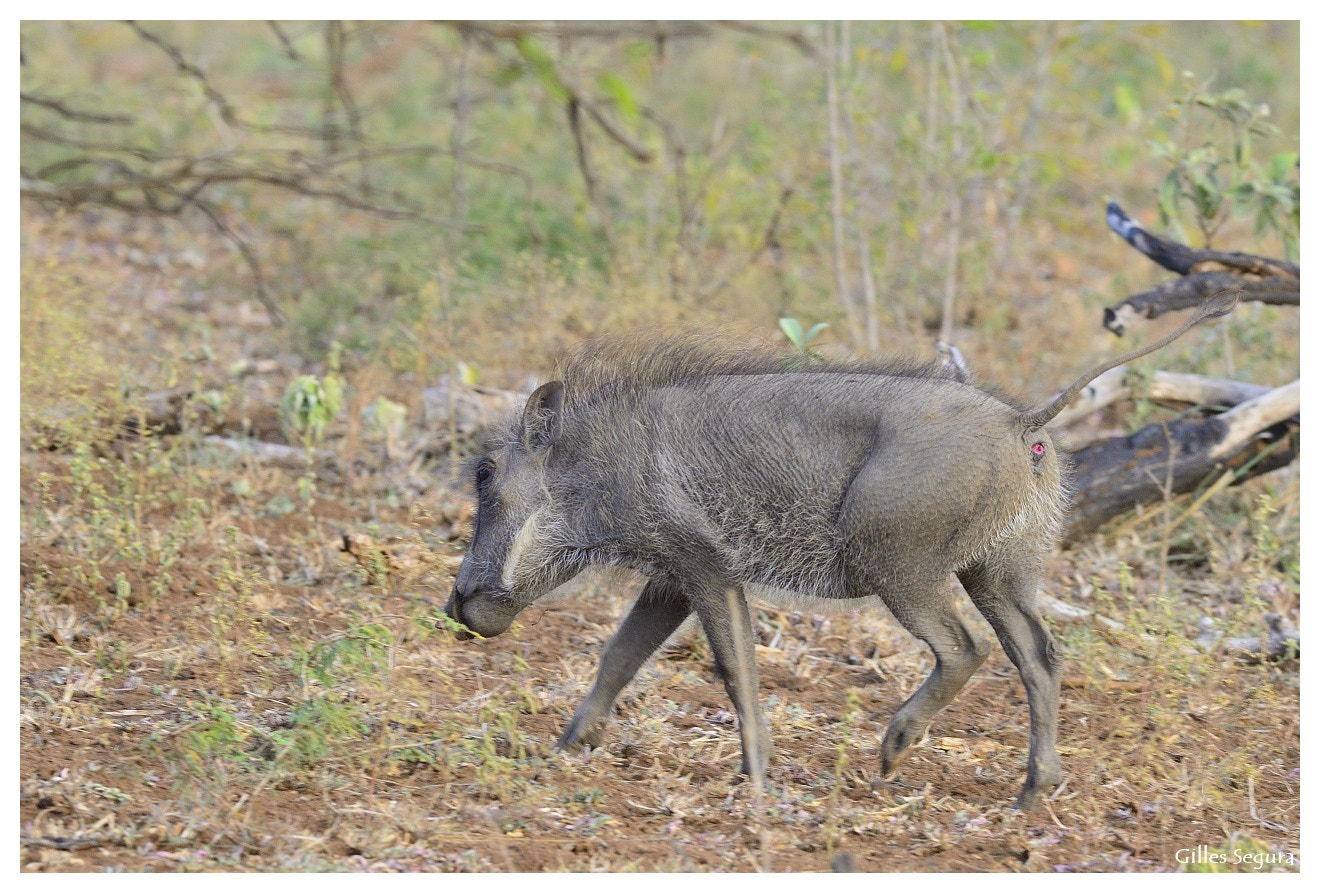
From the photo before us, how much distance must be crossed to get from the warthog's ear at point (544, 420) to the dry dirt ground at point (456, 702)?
1.66 ft

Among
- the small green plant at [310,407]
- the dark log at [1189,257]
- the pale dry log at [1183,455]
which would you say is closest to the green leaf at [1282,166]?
the dark log at [1189,257]

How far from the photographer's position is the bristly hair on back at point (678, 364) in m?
4.35

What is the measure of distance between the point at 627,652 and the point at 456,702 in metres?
0.62

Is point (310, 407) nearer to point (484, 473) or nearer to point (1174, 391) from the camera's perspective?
point (484, 473)

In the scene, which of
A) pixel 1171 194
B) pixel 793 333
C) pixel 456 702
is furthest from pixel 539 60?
pixel 456 702

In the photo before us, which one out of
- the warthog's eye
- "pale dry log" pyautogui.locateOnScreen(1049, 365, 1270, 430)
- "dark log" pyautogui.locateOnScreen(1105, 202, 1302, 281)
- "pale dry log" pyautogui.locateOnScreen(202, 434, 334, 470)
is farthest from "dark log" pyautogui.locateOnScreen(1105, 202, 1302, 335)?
"pale dry log" pyautogui.locateOnScreen(202, 434, 334, 470)

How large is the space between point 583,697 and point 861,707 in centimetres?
99

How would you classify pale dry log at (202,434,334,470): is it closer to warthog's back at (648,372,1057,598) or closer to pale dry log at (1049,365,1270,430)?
warthog's back at (648,372,1057,598)

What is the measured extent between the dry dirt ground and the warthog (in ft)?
0.77

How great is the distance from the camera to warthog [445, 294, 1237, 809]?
3965 mm

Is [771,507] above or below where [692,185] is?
below

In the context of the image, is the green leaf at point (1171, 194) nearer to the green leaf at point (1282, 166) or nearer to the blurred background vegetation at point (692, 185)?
the blurred background vegetation at point (692, 185)

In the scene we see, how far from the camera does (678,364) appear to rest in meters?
4.45

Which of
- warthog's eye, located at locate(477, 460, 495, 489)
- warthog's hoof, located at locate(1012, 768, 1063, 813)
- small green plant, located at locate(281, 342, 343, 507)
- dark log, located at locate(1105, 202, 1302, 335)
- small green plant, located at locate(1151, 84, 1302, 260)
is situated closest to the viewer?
warthog's hoof, located at locate(1012, 768, 1063, 813)
